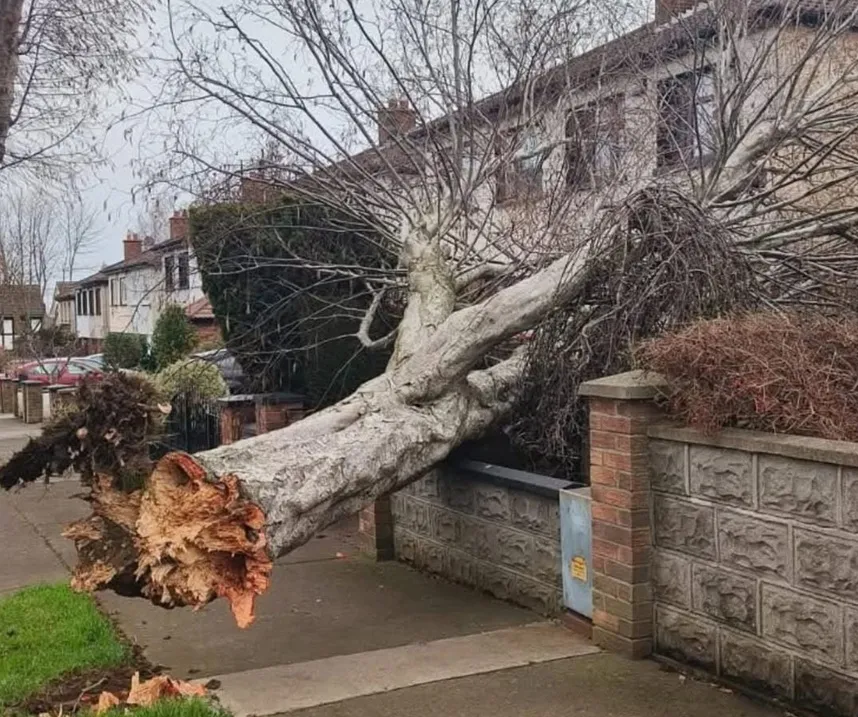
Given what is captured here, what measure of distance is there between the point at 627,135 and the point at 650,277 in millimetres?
4042

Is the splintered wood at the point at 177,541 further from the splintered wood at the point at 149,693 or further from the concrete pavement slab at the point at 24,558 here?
the concrete pavement slab at the point at 24,558

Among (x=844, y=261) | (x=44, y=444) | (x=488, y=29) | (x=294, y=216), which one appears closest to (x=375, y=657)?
(x=44, y=444)

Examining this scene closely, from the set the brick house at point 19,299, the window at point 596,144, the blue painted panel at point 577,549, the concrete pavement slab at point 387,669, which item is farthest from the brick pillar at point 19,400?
the blue painted panel at point 577,549

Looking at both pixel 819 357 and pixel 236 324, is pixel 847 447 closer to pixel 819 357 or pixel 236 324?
pixel 819 357

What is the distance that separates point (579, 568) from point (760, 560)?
150cm

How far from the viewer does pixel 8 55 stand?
10.8 meters

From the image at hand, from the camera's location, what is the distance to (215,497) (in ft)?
15.9

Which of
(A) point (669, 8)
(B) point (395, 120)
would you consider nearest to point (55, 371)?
(B) point (395, 120)

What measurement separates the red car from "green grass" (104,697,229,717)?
18827 millimetres

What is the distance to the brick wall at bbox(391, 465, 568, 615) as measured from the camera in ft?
21.4

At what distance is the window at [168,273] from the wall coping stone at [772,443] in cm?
754

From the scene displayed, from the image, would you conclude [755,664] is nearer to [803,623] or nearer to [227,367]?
[803,623]

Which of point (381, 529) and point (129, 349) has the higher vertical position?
point (129, 349)

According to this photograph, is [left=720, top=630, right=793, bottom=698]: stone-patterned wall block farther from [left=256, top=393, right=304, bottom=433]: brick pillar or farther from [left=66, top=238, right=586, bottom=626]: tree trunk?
[left=256, top=393, right=304, bottom=433]: brick pillar
